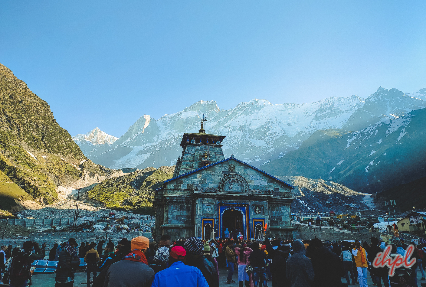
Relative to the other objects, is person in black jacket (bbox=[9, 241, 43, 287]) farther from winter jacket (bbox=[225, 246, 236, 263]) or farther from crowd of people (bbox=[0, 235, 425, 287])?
winter jacket (bbox=[225, 246, 236, 263])

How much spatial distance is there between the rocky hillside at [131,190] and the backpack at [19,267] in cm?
6292

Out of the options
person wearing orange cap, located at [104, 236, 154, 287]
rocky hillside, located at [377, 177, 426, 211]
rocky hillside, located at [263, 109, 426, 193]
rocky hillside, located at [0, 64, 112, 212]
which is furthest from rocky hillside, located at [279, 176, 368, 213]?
person wearing orange cap, located at [104, 236, 154, 287]

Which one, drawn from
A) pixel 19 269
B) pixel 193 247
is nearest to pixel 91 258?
pixel 19 269

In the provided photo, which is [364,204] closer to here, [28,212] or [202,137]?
[202,137]

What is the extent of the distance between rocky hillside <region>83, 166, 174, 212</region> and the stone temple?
47.1 m

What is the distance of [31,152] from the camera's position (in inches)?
3113

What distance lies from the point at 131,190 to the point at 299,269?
83735 mm

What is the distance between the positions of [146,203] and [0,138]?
3996 centimetres

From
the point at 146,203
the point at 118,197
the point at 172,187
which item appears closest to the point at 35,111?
the point at 118,197

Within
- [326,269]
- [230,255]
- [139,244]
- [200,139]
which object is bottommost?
[230,255]

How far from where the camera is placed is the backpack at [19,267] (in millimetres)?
7430

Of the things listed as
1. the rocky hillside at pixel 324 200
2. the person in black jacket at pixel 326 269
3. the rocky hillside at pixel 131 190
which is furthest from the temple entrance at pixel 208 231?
the rocky hillside at pixel 324 200

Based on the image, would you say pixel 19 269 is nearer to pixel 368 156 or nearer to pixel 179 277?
pixel 179 277

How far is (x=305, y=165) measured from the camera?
13800cm
